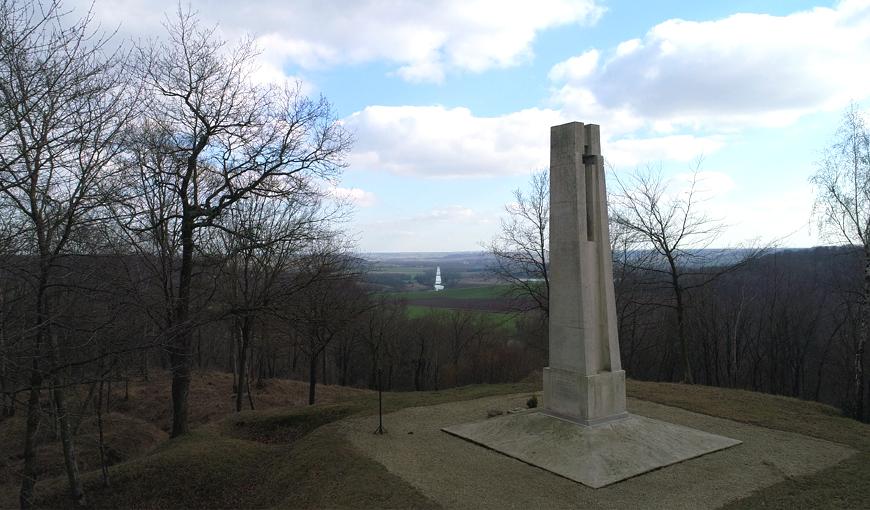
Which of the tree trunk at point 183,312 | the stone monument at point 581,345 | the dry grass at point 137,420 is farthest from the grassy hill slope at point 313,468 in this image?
the stone monument at point 581,345

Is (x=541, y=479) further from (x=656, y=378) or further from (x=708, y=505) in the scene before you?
(x=656, y=378)

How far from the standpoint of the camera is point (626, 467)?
811 centimetres

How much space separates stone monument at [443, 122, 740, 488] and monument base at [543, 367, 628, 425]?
2 centimetres

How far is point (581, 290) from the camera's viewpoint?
942 cm

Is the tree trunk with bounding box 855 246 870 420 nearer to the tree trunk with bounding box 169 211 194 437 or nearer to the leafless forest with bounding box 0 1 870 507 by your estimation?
the leafless forest with bounding box 0 1 870 507

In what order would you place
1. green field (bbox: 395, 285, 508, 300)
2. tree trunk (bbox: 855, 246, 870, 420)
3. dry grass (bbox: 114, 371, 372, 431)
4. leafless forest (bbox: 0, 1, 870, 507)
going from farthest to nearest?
1. green field (bbox: 395, 285, 508, 300)
2. dry grass (bbox: 114, 371, 372, 431)
3. tree trunk (bbox: 855, 246, 870, 420)
4. leafless forest (bbox: 0, 1, 870, 507)

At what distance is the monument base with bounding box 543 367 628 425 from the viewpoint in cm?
927

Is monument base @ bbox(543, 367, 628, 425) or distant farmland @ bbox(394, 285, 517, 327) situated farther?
distant farmland @ bbox(394, 285, 517, 327)

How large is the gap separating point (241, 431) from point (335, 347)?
2027 cm

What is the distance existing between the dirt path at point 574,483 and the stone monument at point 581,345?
0.53 m

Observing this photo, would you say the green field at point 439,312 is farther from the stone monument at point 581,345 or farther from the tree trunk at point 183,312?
the stone monument at point 581,345

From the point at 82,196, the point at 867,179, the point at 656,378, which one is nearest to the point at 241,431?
the point at 82,196

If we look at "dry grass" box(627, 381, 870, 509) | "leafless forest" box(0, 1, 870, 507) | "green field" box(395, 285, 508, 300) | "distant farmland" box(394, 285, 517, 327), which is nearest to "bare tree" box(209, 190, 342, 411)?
"leafless forest" box(0, 1, 870, 507)

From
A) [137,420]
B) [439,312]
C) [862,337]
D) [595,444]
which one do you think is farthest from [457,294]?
[595,444]
